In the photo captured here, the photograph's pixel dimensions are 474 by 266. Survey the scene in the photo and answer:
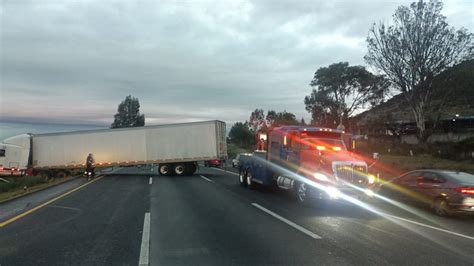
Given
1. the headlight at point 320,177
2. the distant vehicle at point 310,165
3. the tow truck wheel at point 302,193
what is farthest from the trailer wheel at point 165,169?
the headlight at point 320,177

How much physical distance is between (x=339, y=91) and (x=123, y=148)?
46.2 m

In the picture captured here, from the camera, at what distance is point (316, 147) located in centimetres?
1524

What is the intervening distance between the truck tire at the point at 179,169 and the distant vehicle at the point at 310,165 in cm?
1308

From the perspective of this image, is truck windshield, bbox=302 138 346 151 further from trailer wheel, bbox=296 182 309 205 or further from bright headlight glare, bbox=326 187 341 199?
bright headlight glare, bbox=326 187 341 199

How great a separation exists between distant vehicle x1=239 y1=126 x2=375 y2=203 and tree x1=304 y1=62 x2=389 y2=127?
49.2 m

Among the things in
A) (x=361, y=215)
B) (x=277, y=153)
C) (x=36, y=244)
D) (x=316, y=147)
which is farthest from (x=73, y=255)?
(x=277, y=153)

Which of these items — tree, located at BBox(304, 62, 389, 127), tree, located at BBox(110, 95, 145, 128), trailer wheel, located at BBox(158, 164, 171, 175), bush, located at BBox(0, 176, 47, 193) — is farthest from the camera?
tree, located at BBox(110, 95, 145, 128)

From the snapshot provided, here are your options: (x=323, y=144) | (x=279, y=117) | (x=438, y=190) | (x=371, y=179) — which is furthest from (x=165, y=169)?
(x=279, y=117)

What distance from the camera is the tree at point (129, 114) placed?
110856 millimetres

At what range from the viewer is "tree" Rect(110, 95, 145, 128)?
11086 centimetres

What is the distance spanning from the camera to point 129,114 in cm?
11162

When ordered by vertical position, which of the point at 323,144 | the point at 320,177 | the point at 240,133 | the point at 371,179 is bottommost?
the point at 371,179

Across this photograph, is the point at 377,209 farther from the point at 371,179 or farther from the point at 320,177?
the point at 320,177

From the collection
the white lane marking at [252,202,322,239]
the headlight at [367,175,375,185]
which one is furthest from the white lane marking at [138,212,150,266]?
the headlight at [367,175,375,185]
